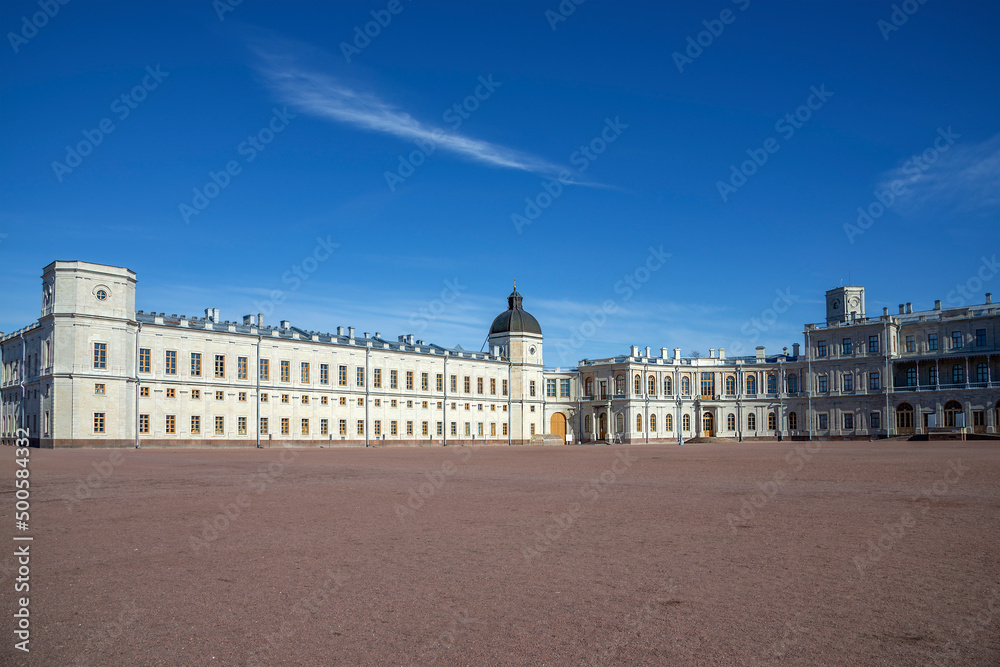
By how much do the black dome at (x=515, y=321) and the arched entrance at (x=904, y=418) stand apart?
126 feet

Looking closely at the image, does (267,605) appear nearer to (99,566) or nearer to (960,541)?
(99,566)

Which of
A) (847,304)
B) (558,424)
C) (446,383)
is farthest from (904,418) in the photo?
(446,383)

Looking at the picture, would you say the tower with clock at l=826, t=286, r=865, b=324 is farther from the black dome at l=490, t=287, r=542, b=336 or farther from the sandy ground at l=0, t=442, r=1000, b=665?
the sandy ground at l=0, t=442, r=1000, b=665

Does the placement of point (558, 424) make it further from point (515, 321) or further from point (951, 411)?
point (951, 411)

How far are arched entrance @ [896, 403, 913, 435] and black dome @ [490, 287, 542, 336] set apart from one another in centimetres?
3846

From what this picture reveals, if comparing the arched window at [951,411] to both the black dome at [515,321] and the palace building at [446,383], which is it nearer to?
the palace building at [446,383]

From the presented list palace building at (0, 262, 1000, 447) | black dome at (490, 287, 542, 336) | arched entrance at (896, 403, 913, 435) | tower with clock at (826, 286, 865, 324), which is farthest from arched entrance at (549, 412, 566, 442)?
arched entrance at (896, 403, 913, 435)

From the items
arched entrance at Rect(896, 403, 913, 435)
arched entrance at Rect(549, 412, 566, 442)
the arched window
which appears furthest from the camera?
arched entrance at Rect(549, 412, 566, 442)

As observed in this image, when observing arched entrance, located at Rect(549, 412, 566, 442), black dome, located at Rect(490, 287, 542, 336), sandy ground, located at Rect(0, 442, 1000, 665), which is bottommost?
arched entrance, located at Rect(549, 412, 566, 442)

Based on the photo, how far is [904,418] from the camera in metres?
78.4

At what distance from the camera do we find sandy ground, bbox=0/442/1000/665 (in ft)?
19.2

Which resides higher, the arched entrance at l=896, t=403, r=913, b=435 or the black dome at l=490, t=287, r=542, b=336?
the black dome at l=490, t=287, r=542, b=336

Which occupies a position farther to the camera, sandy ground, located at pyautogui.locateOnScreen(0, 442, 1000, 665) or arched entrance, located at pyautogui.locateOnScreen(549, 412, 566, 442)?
arched entrance, located at pyautogui.locateOnScreen(549, 412, 566, 442)

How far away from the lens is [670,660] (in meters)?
5.59
